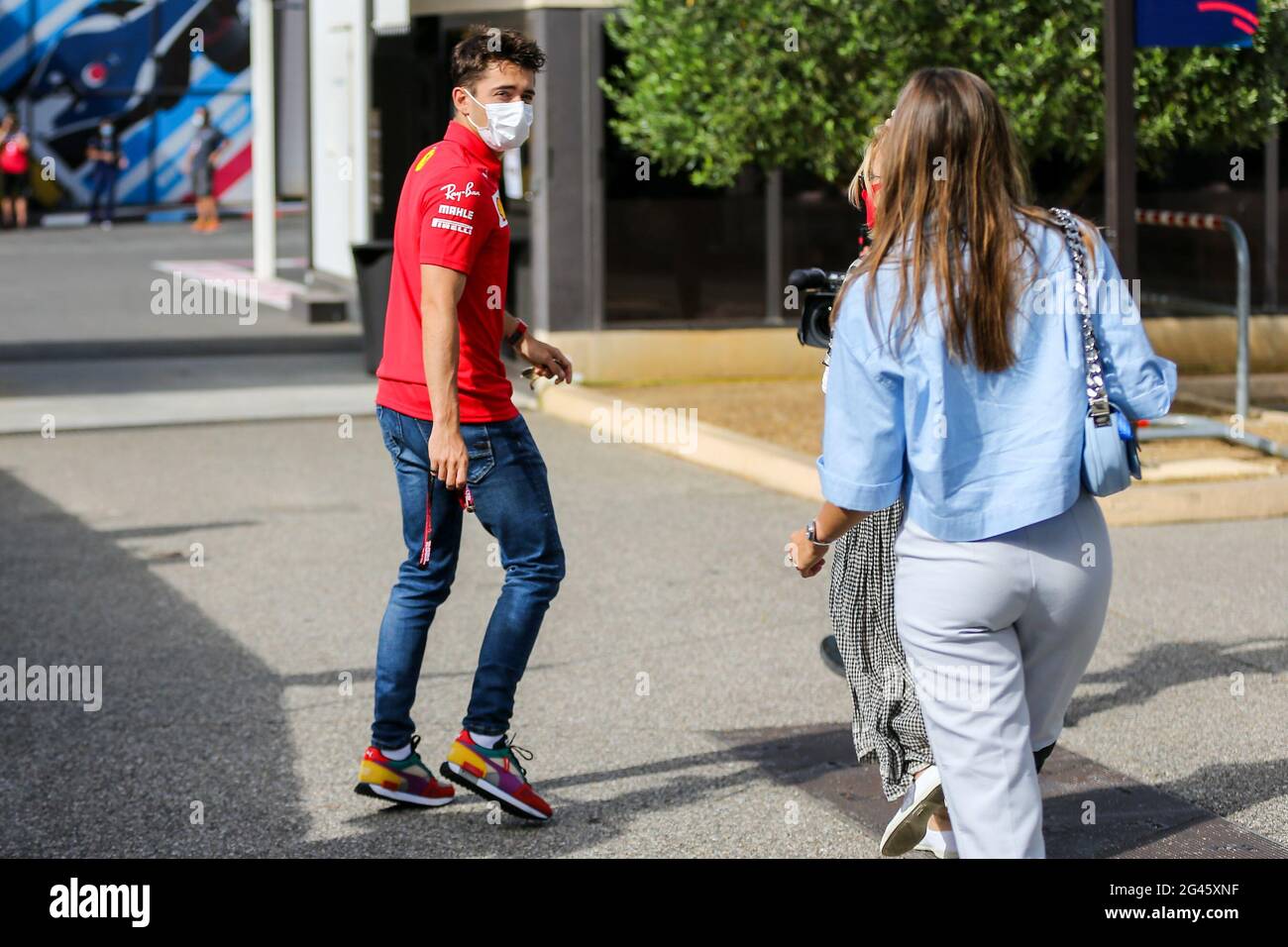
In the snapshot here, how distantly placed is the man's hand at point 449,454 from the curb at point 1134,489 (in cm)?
450

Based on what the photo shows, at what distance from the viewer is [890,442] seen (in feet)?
11.2

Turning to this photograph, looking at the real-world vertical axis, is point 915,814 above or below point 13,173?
below

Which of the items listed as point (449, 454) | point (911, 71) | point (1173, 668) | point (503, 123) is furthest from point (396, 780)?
point (911, 71)

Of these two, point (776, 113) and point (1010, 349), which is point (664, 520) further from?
point (1010, 349)

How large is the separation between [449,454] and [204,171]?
30.0m

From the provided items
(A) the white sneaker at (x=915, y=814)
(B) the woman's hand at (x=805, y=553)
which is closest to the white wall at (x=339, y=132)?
(A) the white sneaker at (x=915, y=814)

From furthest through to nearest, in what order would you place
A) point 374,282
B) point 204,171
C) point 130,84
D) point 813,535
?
point 130,84 < point 204,171 < point 374,282 < point 813,535

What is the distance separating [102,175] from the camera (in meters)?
34.2

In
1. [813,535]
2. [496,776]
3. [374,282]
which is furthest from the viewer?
[374,282]

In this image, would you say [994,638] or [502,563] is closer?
[994,638]

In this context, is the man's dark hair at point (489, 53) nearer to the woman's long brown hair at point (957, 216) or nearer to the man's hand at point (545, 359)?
the man's hand at point (545, 359)

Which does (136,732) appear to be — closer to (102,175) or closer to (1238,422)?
(1238,422)

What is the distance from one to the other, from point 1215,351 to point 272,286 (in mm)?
11244
